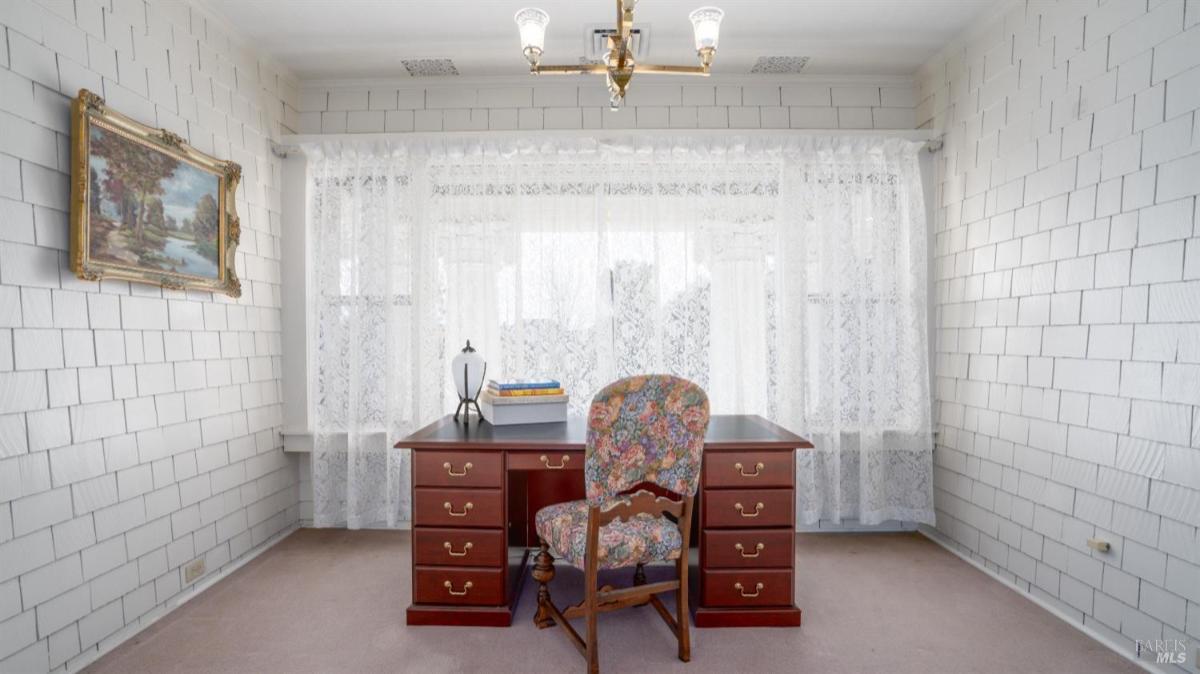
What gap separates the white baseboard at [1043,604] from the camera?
7.34ft

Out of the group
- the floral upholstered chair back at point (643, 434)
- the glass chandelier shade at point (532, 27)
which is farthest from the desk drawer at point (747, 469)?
the glass chandelier shade at point (532, 27)

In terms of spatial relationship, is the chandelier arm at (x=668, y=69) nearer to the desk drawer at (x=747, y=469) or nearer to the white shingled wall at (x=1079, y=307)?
the desk drawer at (x=747, y=469)

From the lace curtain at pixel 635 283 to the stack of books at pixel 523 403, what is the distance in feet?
2.32

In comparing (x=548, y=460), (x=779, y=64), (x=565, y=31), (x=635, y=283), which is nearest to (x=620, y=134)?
(x=565, y=31)

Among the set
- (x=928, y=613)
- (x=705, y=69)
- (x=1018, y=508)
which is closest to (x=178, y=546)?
(x=705, y=69)

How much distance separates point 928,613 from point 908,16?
3.08 metres

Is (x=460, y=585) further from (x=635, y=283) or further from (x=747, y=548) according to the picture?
(x=635, y=283)

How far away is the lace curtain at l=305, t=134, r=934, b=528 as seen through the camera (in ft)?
11.5

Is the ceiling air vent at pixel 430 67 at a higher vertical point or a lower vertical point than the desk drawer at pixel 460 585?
higher

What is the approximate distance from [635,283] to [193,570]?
2819mm

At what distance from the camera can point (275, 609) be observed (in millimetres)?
2670

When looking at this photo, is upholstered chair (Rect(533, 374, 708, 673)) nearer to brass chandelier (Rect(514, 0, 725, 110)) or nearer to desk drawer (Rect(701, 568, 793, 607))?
desk drawer (Rect(701, 568, 793, 607))

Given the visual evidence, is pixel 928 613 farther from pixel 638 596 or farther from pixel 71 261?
pixel 71 261

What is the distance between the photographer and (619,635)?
2418 mm
